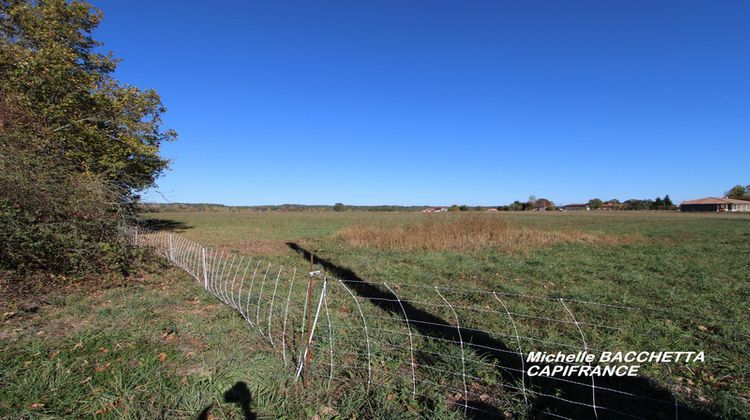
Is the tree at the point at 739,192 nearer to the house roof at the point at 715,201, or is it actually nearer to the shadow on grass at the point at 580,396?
the house roof at the point at 715,201

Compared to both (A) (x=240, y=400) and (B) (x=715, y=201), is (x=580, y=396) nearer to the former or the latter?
(A) (x=240, y=400)

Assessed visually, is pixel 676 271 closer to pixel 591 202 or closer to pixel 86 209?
pixel 86 209

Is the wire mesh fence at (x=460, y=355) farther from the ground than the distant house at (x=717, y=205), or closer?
closer

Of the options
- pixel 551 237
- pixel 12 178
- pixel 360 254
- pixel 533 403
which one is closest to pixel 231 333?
pixel 533 403

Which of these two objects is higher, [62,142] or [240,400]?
[62,142]

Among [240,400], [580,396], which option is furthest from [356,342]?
[580,396]

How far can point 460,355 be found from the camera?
12.9 feet

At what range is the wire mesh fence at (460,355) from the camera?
3.13 metres

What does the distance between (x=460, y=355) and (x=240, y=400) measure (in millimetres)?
2302

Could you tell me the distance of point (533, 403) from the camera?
123 inches

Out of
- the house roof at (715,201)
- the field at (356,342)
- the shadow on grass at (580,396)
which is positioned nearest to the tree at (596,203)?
the house roof at (715,201)

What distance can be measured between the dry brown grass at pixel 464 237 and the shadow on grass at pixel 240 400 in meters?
11.3

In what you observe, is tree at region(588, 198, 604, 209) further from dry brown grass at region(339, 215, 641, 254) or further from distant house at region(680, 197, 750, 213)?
dry brown grass at region(339, 215, 641, 254)

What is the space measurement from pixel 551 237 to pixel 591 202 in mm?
122371
